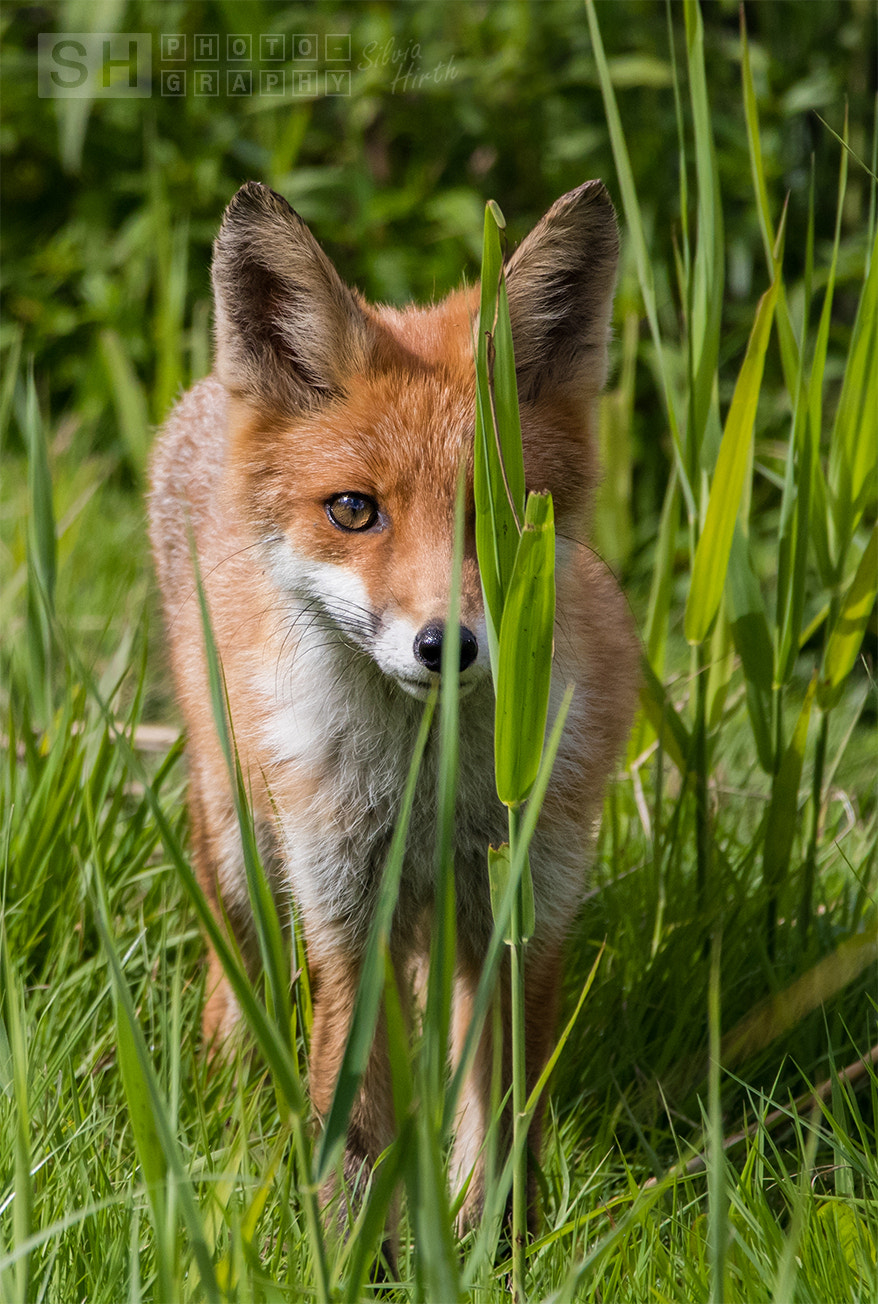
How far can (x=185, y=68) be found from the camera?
18.1ft

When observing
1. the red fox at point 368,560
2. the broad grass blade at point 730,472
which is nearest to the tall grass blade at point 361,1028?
the red fox at point 368,560

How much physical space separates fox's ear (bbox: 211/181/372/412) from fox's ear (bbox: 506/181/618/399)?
13.9 inches

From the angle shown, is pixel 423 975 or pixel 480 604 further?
pixel 423 975

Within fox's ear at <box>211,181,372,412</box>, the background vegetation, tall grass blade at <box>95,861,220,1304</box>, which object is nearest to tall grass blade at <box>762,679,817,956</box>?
the background vegetation

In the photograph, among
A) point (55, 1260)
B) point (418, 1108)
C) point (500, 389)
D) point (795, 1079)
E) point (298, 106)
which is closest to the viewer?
point (418, 1108)

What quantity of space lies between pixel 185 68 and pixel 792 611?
4174 mm

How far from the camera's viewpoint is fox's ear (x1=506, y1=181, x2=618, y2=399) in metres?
2.34

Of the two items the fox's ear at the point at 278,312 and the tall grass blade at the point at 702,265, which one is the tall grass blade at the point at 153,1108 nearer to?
the fox's ear at the point at 278,312

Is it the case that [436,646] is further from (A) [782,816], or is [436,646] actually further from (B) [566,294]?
(A) [782,816]

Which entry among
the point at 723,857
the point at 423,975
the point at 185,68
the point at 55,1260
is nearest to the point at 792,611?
the point at 723,857

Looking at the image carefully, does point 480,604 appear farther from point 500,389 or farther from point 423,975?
point 423,975

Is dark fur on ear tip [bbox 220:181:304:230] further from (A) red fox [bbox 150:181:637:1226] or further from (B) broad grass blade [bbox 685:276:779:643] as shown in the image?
(B) broad grass blade [bbox 685:276:779:643]

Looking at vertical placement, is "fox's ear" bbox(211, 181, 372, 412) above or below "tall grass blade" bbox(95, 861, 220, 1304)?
above

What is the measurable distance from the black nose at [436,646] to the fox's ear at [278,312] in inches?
30.9
